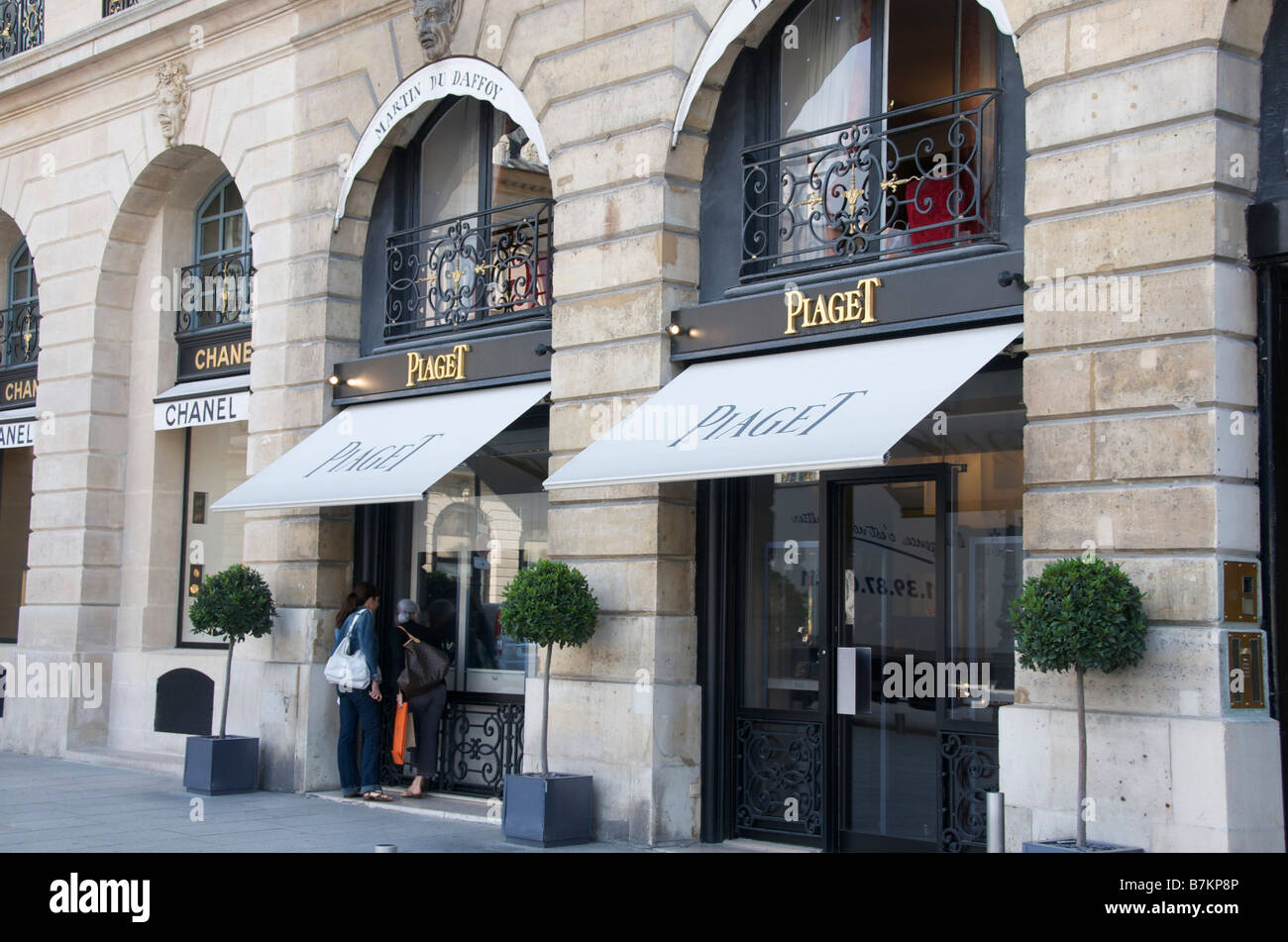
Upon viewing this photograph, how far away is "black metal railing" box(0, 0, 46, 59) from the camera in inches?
707

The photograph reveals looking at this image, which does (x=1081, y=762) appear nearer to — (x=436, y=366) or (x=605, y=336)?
(x=605, y=336)

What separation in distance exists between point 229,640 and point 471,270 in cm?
398

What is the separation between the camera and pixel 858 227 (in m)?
10.1

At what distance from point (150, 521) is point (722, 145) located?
848 centimetres

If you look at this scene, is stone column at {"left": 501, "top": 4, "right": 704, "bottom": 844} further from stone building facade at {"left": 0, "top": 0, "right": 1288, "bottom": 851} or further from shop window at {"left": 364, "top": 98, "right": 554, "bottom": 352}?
shop window at {"left": 364, "top": 98, "right": 554, "bottom": 352}

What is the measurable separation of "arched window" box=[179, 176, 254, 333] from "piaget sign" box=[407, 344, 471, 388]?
347 centimetres

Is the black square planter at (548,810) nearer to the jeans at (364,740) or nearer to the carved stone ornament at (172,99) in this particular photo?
the jeans at (364,740)

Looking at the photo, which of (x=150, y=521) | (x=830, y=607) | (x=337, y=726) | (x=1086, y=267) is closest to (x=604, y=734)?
(x=830, y=607)

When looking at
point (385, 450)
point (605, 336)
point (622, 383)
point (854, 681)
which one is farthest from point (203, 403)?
point (854, 681)

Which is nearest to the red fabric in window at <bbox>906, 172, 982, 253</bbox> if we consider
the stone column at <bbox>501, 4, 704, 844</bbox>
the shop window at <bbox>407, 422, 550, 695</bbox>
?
the stone column at <bbox>501, 4, 704, 844</bbox>

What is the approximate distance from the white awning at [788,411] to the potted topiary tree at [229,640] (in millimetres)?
4291

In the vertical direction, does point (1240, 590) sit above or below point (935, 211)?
below

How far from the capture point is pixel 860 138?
1017 cm
